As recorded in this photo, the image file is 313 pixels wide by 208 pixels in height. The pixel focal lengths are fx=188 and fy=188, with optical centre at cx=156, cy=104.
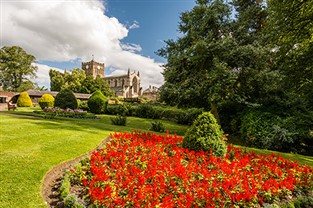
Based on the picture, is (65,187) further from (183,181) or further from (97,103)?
(97,103)

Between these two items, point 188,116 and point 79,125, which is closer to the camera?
point 79,125

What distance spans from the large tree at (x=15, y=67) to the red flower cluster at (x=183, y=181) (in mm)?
60006

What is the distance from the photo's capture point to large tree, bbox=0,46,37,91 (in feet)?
169

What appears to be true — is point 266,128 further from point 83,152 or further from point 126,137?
point 83,152

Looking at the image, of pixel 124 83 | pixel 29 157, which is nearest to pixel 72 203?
pixel 29 157

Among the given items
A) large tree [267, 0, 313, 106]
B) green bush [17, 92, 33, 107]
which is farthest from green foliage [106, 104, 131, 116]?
large tree [267, 0, 313, 106]

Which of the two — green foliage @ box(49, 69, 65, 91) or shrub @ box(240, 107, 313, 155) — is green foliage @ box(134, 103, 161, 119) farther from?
green foliage @ box(49, 69, 65, 91)

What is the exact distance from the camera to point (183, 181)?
16.4ft

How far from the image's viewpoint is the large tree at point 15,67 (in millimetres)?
51500

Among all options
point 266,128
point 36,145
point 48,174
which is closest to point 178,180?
point 48,174

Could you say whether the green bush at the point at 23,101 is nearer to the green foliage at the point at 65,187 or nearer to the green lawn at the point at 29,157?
the green lawn at the point at 29,157

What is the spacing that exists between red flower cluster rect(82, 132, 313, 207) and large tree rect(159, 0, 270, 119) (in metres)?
6.24

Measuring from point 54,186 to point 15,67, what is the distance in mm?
61462

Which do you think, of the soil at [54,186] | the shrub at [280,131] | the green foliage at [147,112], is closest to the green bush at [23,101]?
the green foliage at [147,112]
